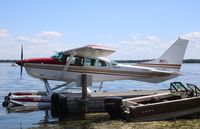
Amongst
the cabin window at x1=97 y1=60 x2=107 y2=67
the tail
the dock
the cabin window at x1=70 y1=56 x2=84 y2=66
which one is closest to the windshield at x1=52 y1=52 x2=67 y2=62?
the cabin window at x1=70 y1=56 x2=84 y2=66

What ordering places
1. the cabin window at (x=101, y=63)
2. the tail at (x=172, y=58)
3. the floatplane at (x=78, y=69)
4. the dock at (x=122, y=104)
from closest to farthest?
the dock at (x=122, y=104), the floatplane at (x=78, y=69), the cabin window at (x=101, y=63), the tail at (x=172, y=58)

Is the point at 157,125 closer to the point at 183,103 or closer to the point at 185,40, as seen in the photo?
the point at 183,103

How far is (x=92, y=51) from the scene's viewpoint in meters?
17.0

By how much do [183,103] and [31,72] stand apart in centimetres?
784

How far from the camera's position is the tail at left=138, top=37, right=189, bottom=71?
63.1 ft

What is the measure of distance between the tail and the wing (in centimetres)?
271

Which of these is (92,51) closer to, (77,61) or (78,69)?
(77,61)

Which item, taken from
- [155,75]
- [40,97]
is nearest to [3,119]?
[40,97]

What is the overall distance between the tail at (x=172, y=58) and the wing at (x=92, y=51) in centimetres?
271

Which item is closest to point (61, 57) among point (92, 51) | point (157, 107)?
point (92, 51)

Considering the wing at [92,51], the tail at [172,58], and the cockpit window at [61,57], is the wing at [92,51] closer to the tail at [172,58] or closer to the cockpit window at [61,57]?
the cockpit window at [61,57]

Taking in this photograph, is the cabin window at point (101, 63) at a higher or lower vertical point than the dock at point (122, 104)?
higher

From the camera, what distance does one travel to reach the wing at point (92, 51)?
1648cm

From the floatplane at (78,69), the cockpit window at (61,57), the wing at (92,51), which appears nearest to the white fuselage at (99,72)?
the floatplane at (78,69)
